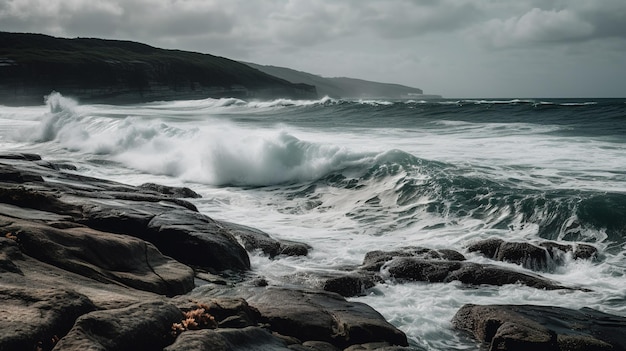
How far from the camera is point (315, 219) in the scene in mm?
16359

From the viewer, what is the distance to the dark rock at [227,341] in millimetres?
4828

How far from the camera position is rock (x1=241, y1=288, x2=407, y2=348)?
6.72 metres

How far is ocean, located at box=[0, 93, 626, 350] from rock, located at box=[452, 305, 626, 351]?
35 cm

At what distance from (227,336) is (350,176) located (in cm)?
1617

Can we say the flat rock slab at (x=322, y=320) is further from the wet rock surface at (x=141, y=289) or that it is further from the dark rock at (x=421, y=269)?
the dark rock at (x=421, y=269)

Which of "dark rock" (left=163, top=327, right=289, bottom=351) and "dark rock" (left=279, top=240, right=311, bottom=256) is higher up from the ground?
"dark rock" (left=163, top=327, right=289, bottom=351)

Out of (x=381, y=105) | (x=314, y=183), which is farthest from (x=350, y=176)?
(x=381, y=105)

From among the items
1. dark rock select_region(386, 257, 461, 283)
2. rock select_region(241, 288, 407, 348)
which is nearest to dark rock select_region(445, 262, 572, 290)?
dark rock select_region(386, 257, 461, 283)

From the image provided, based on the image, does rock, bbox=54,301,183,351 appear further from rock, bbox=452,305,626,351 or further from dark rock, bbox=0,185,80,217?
dark rock, bbox=0,185,80,217

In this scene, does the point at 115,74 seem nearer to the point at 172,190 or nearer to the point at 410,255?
the point at 172,190

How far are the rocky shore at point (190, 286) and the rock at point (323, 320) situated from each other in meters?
0.01

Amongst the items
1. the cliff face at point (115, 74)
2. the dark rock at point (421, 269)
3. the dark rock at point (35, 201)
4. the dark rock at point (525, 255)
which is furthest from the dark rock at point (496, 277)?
the cliff face at point (115, 74)

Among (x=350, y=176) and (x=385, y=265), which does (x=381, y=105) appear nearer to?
(x=350, y=176)

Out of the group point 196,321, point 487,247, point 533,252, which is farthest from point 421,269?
point 196,321
